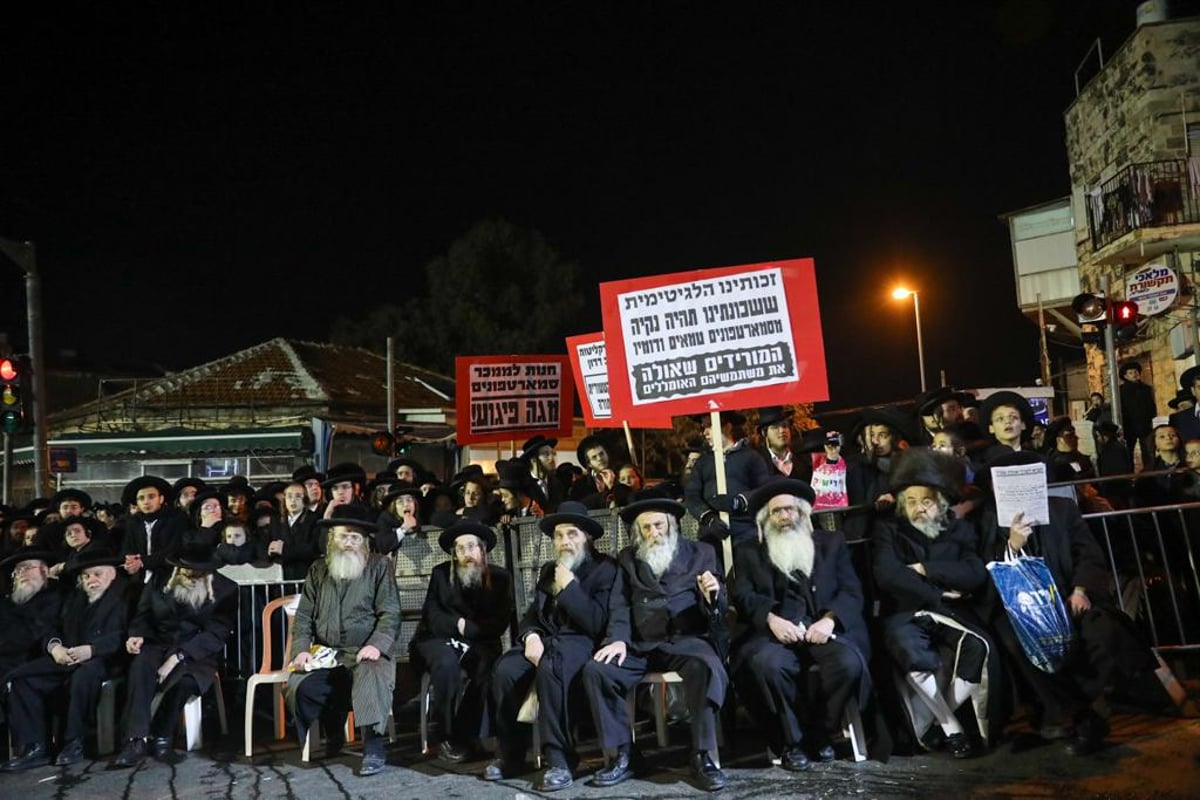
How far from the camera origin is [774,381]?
7.02m

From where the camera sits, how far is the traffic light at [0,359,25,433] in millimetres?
14469

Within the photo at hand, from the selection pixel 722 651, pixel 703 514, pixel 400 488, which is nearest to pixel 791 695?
pixel 722 651

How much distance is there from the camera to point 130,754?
6777mm

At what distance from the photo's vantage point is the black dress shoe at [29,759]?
6941 millimetres

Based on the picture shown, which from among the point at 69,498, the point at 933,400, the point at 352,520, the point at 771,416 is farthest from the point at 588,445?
the point at 69,498

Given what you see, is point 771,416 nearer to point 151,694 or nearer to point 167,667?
point 167,667

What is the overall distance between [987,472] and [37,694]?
650 cm

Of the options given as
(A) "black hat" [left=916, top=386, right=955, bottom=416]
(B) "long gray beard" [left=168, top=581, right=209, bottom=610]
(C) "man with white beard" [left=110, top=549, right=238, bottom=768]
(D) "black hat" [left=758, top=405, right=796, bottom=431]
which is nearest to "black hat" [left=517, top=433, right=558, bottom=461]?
(D) "black hat" [left=758, top=405, right=796, bottom=431]

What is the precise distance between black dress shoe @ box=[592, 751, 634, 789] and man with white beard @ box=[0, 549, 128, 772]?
3.77 m

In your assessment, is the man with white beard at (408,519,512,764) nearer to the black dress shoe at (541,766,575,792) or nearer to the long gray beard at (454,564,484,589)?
the long gray beard at (454,564,484,589)

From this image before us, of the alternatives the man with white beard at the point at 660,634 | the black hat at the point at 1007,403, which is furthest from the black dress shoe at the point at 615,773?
the black hat at the point at 1007,403

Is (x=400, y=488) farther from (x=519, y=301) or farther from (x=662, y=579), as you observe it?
(x=519, y=301)

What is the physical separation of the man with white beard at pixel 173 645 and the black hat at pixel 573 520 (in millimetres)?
2732

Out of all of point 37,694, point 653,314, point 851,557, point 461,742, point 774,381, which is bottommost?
point 461,742
